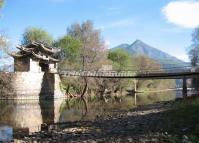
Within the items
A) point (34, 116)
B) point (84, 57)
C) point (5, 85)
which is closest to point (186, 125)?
point (34, 116)

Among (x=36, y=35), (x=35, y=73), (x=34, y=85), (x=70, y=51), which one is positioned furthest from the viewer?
(x=36, y=35)

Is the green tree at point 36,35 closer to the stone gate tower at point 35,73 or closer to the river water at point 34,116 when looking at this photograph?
the stone gate tower at point 35,73

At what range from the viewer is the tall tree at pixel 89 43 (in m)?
83.7

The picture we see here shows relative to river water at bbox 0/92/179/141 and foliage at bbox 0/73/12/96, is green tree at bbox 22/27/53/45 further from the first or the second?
river water at bbox 0/92/179/141

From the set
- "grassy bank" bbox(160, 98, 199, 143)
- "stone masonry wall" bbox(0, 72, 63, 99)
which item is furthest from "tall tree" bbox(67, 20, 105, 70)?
"grassy bank" bbox(160, 98, 199, 143)

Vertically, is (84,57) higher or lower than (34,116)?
higher

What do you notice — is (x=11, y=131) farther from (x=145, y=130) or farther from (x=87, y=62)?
(x=87, y=62)

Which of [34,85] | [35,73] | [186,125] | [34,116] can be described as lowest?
[34,116]

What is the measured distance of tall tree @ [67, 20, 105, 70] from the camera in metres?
83.7

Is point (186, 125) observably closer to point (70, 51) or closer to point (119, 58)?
point (70, 51)

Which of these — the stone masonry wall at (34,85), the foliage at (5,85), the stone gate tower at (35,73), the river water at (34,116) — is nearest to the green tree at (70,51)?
the stone gate tower at (35,73)

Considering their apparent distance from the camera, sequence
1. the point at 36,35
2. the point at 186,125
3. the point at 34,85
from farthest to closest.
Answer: the point at 36,35
the point at 34,85
the point at 186,125

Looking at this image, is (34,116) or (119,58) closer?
(34,116)

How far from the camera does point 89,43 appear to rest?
89500mm
